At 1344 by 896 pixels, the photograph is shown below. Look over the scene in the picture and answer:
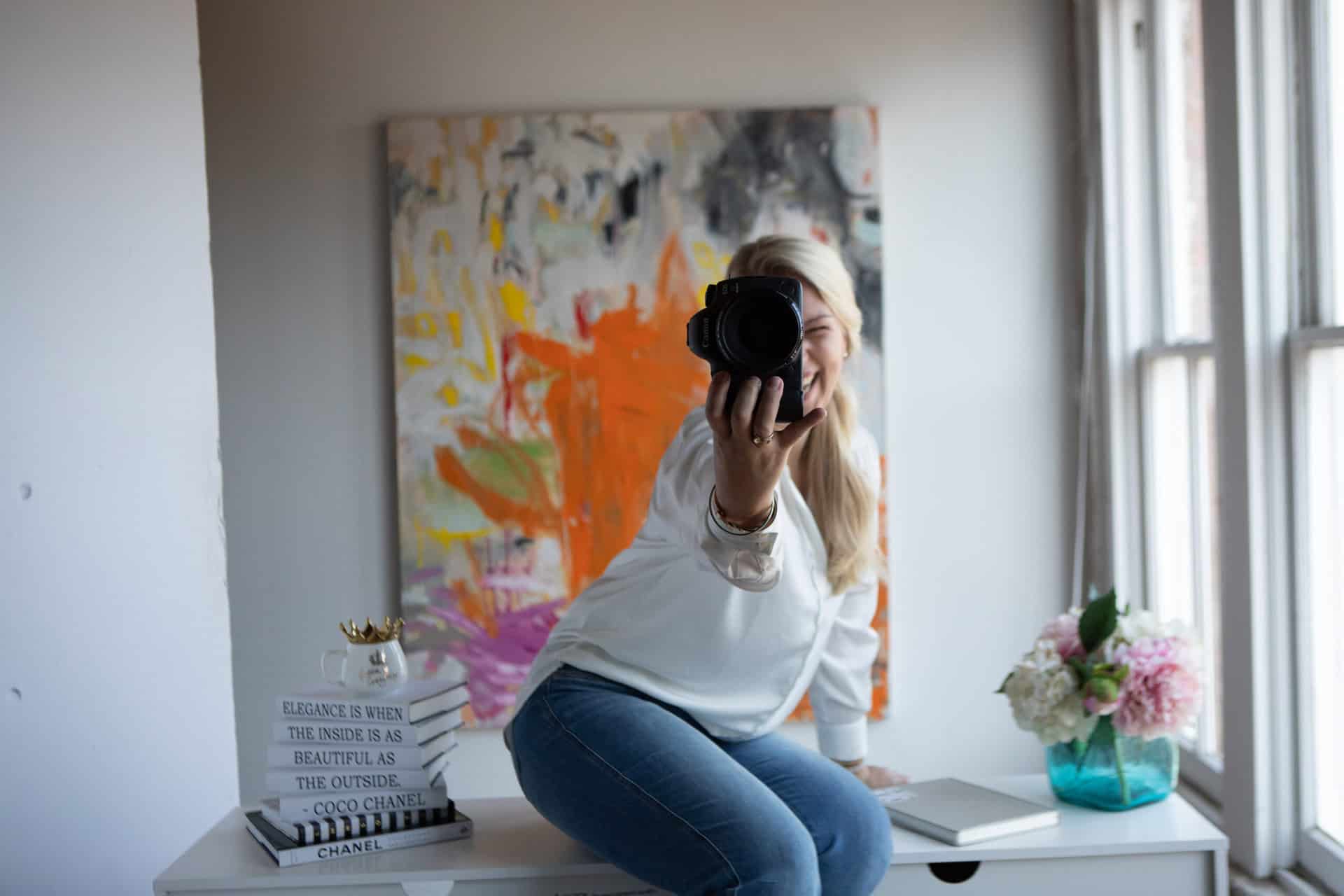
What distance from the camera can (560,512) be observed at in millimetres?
2725

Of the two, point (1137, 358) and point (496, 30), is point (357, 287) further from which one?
point (1137, 358)

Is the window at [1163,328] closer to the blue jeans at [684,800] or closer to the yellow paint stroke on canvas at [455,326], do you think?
the blue jeans at [684,800]

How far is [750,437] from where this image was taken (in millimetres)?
1355

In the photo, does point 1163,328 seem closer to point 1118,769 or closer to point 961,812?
point 1118,769

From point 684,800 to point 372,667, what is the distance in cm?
51

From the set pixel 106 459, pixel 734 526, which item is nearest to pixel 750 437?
pixel 734 526

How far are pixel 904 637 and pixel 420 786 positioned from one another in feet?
4.52

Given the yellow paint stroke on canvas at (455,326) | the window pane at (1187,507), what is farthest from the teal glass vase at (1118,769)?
the yellow paint stroke on canvas at (455,326)

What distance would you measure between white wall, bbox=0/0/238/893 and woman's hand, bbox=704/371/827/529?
39.7 inches

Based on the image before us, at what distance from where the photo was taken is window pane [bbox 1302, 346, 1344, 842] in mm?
1846

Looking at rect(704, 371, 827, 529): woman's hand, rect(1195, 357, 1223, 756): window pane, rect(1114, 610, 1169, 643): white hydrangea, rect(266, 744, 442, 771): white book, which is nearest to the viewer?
rect(704, 371, 827, 529): woman's hand

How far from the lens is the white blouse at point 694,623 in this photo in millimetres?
1556

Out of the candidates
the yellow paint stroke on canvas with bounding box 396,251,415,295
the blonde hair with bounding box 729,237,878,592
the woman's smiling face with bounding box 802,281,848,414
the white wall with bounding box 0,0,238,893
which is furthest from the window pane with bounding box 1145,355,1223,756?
the white wall with bounding box 0,0,238,893

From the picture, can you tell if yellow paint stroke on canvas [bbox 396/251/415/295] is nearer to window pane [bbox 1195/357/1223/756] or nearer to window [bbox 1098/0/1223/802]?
window [bbox 1098/0/1223/802]
